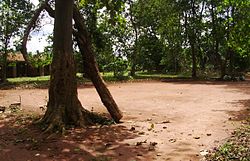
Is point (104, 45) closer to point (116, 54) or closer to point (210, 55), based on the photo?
point (116, 54)

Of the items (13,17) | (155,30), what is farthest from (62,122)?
(155,30)

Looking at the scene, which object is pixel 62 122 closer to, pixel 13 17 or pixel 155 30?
pixel 13 17

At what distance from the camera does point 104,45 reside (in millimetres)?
32656

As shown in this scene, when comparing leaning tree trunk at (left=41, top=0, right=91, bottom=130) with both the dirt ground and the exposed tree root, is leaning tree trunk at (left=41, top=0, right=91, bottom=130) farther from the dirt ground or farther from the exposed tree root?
the dirt ground

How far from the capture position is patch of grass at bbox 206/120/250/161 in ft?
21.0

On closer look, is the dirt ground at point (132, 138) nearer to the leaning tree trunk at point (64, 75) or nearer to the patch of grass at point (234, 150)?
the patch of grass at point (234, 150)

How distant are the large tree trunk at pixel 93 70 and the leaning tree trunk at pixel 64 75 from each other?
26.5 inches

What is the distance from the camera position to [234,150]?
6.79 m

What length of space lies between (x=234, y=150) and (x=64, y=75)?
16.6ft

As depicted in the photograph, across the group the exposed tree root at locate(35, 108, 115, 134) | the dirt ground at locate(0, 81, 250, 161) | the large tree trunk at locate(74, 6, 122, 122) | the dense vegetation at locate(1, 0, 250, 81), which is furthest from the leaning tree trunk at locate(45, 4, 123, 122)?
the dense vegetation at locate(1, 0, 250, 81)

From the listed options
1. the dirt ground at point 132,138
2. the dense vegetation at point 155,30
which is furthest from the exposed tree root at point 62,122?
the dense vegetation at point 155,30

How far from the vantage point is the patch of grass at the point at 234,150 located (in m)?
6.39

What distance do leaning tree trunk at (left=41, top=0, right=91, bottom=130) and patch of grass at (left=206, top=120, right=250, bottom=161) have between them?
409cm

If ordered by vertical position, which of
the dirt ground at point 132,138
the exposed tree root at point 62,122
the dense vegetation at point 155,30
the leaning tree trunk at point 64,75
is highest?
the dense vegetation at point 155,30
